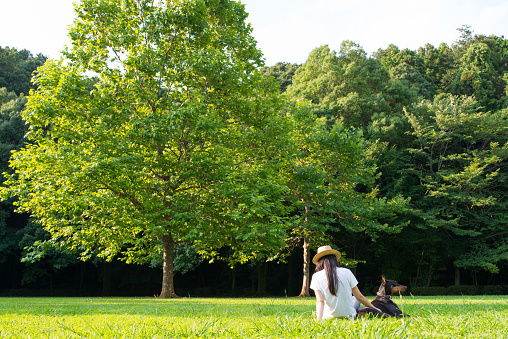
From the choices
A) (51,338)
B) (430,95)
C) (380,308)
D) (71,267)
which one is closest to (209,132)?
(380,308)

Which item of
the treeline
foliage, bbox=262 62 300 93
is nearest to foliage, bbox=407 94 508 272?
the treeline

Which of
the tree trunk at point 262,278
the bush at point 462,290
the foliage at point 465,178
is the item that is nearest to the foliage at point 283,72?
the foliage at point 465,178

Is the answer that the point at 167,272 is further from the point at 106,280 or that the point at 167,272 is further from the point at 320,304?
the point at 106,280

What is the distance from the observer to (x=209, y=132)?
47.9 ft

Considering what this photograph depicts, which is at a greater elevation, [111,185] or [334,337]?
[111,185]

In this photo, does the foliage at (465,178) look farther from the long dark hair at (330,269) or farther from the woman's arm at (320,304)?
the woman's arm at (320,304)

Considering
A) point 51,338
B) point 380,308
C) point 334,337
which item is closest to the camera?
point 334,337

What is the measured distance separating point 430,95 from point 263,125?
1136 inches

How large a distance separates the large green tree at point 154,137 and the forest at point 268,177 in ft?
0.30

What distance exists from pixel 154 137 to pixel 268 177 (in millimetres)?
4851

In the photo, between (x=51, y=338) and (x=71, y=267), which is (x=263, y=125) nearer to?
(x=51, y=338)

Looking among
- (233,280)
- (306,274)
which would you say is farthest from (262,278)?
(306,274)

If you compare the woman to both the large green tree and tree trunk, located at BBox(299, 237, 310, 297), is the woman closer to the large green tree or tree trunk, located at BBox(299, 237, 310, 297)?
the large green tree

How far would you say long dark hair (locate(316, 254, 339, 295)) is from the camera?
5.02 metres
